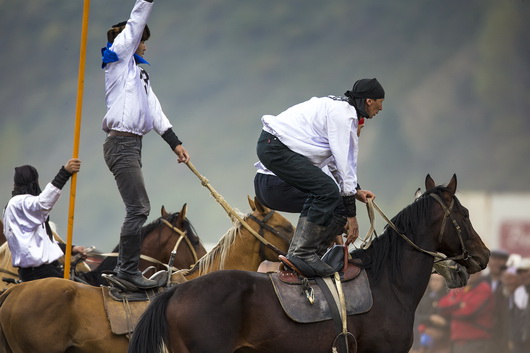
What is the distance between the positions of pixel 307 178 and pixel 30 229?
7.82 feet

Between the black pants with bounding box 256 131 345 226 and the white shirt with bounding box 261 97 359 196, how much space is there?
56 mm

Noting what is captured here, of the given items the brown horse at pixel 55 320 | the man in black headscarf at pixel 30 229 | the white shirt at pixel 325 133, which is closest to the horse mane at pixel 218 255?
the brown horse at pixel 55 320

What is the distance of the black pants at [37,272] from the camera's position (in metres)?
7.03

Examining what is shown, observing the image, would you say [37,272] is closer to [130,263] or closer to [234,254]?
[130,263]

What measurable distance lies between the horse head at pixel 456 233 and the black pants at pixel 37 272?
119 inches

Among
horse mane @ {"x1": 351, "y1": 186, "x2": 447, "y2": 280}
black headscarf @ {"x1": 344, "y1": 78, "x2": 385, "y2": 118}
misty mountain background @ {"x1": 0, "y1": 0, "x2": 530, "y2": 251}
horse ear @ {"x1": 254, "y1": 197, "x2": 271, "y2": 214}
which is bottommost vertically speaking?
horse mane @ {"x1": 351, "y1": 186, "x2": 447, "y2": 280}

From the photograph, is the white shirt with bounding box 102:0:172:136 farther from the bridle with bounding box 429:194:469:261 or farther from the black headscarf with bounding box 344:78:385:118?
the bridle with bounding box 429:194:469:261

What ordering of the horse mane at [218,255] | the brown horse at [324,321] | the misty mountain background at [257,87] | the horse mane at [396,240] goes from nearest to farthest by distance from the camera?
the brown horse at [324,321] < the horse mane at [396,240] < the horse mane at [218,255] < the misty mountain background at [257,87]

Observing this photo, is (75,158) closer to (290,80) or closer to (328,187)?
(328,187)

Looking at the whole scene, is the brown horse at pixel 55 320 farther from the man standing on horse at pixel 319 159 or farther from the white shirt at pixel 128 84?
the man standing on horse at pixel 319 159

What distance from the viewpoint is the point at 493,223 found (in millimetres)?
13609

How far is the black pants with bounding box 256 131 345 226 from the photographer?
5605 mm

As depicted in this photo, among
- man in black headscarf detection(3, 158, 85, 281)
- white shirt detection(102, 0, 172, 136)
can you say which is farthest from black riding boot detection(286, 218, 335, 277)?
man in black headscarf detection(3, 158, 85, 281)

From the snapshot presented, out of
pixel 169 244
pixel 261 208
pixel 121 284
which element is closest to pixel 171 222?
pixel 169 244
